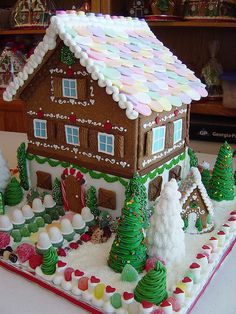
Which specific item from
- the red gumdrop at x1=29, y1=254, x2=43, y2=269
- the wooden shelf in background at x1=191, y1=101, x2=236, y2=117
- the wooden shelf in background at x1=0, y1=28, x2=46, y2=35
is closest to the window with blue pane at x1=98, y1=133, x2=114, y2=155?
the red gumdrop at x1=29, y1=254, x2=43, y2=269

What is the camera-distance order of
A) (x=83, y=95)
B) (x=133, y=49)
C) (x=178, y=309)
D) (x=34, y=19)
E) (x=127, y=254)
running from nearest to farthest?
(x=178, y=309) → (x=127, y=254) → (x=83, y=95) → (x=133, y=49) → (x=34, y=19)

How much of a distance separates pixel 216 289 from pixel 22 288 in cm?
39

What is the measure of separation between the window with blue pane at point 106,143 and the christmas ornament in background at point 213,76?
1007 mm

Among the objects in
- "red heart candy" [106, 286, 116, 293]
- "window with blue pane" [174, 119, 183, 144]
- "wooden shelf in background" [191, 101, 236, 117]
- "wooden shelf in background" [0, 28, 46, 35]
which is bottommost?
"red heart candy" [106, 286, 116, 293]

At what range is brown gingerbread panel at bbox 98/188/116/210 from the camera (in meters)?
1.07

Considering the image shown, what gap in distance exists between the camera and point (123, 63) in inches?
40.8

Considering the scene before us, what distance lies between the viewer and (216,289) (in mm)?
818

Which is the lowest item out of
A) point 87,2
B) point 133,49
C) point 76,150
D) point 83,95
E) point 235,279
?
point 235,279

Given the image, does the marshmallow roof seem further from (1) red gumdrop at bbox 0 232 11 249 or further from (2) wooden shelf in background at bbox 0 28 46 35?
(2) wooden shelf in background at bbox 0 28 46 35

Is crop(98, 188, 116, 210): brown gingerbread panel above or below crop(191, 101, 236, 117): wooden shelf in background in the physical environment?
below

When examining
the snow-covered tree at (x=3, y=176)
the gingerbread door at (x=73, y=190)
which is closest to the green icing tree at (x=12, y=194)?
the snow-covered tree at (x=3, y=176)

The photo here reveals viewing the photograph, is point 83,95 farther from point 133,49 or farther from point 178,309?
point 178,309

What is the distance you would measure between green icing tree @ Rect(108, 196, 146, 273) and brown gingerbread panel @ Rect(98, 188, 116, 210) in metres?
0.21

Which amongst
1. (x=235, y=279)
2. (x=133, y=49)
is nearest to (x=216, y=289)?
(x=235, y=279)
